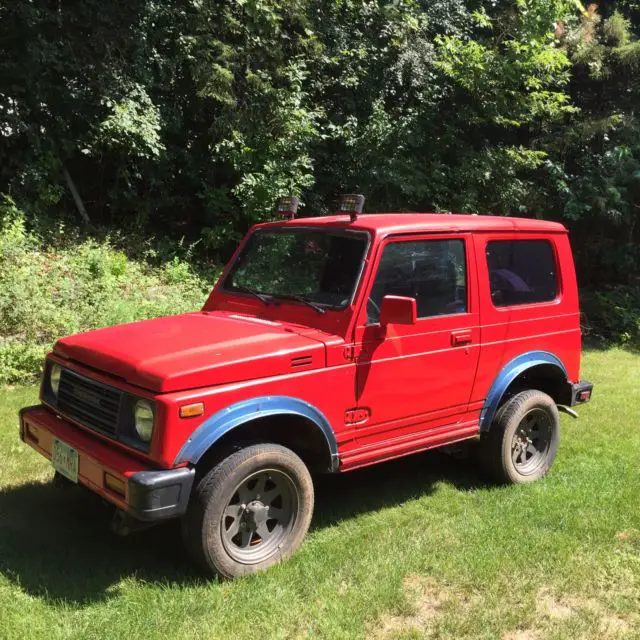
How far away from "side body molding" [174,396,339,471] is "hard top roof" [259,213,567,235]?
1.22 m

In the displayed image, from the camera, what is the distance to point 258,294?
434 cm

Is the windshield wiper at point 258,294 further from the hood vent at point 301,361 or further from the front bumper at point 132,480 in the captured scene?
the front bumper at point 132,480

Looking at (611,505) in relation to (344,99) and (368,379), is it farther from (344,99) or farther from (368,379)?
(344,99)

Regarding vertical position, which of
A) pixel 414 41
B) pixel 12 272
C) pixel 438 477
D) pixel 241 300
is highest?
pixel 414 41

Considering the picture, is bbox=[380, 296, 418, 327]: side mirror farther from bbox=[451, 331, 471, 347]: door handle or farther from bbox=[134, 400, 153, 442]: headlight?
bbox=[134, 400, 153, 442]: headlight

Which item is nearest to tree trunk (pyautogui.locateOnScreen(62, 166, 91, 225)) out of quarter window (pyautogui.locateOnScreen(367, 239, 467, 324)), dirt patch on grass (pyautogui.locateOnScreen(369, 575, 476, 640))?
quarter window (pyautogui.locateOnScreen(367, 239, 467, 324))

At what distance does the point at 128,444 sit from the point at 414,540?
1.85m

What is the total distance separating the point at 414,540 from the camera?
3.87m

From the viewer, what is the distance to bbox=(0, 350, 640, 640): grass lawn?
3.03m

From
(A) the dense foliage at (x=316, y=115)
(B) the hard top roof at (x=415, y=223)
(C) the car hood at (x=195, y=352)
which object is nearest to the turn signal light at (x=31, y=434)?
(C) the car hood at (x=195, y=352)

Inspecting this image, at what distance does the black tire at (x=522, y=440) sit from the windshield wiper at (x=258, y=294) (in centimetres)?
192

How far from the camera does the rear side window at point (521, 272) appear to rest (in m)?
4.57

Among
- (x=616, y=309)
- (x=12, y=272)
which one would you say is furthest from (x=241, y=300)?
(x=616, y=309)

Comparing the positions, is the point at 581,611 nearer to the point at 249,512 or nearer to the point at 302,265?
the point at 249,512
